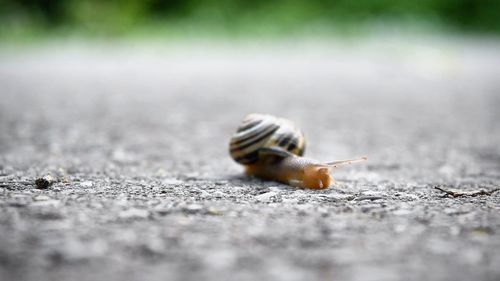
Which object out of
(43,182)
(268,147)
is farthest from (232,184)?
(43,182)

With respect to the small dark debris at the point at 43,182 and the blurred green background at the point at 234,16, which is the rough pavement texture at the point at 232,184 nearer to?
the small dark debris at the point at 43,182

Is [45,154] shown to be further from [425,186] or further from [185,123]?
[425,186]

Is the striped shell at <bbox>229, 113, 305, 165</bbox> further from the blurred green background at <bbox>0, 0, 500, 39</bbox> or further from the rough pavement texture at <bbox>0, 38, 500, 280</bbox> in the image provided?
the blurred green background at <bbox>0, 0, 500, 39</bbox>

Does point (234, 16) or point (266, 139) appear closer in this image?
point (266, 139)

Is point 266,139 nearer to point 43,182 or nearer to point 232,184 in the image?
point 232,184

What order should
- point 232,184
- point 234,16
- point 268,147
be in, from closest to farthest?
point 232,184 → point 268,147 → point 234,16

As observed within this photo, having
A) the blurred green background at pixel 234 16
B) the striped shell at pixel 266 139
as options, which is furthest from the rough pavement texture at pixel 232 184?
the blurred green background at pixel 234 16

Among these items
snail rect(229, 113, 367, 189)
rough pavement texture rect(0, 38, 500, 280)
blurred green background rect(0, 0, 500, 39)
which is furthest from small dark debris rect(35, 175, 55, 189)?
blurred green background rect(0, 0, 500, 39)
